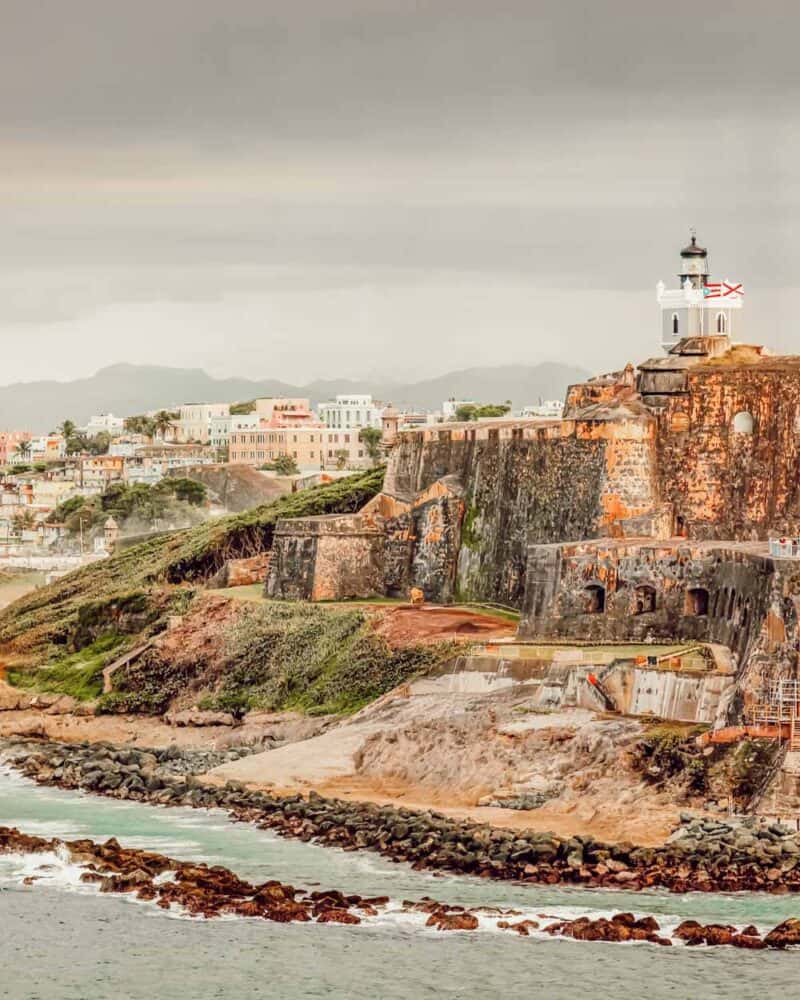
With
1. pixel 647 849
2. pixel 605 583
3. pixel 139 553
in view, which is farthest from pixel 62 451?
pixel 647 849

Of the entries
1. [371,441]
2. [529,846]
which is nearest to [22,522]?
[371,441]

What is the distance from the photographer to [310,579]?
58.8m

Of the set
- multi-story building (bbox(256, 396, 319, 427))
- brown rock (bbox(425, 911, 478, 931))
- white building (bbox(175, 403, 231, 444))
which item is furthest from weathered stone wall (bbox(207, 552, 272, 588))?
white building (bbox(175, 403, 231, 444))

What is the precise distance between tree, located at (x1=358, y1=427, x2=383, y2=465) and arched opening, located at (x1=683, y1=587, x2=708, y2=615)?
7559 centimetres

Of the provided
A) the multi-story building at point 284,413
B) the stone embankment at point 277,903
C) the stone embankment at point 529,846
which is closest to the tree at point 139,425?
the multi-story building at point 284,413

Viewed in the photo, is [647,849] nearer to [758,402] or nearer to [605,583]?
[605,583]

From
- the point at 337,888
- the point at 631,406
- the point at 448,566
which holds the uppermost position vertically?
the point at 631,406

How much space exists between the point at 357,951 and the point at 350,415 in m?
109

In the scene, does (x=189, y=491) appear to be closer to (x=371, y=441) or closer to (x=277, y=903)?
(x=371, y=441)

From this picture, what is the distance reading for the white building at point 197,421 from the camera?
163375mm

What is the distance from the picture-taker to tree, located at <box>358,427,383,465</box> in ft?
408

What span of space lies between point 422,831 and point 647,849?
4.23 m

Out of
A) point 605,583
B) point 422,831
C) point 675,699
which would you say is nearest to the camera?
point 422,831

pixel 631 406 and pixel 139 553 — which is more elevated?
pixel 631 406
